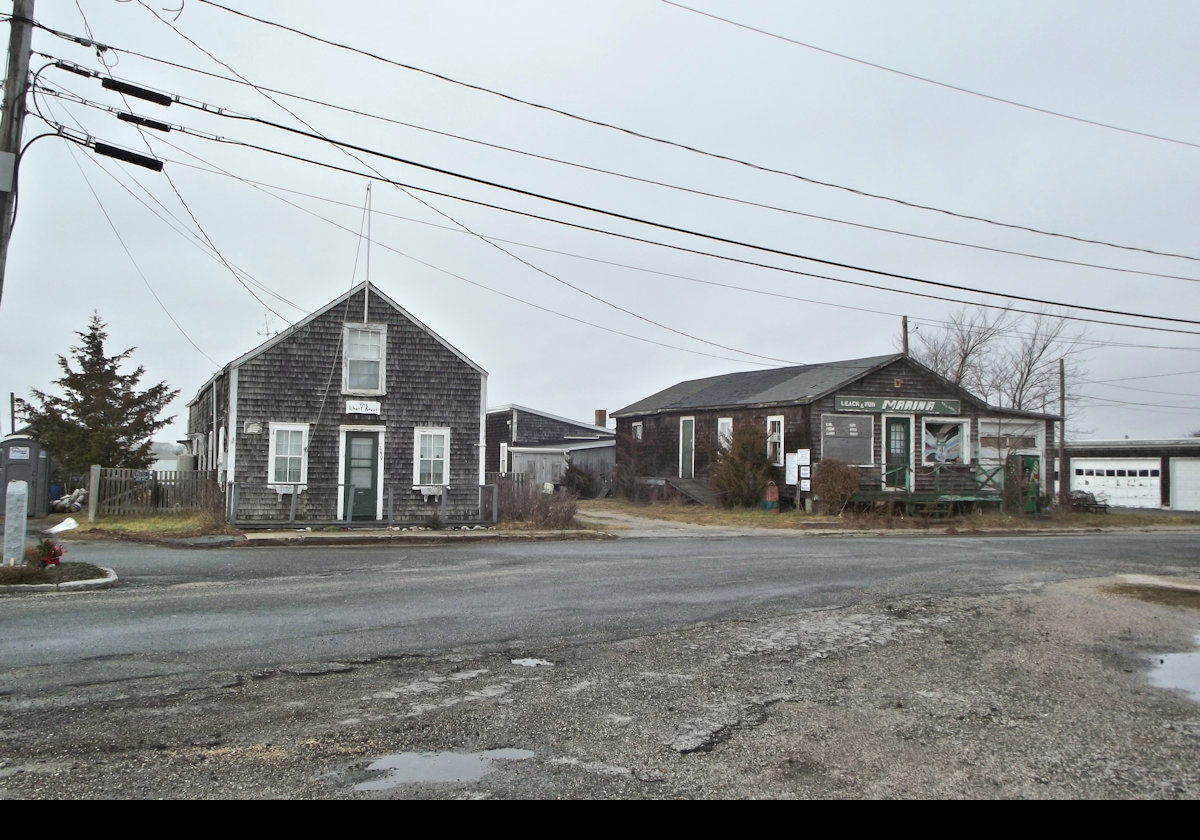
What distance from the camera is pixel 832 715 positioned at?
6297 millimetres

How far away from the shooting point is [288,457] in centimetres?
2309

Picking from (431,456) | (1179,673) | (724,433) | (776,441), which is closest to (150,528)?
(431,456)

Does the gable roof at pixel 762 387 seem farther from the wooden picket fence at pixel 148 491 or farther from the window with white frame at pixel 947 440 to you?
the wooden picket fence at pixel 148 491

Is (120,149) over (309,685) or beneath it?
over

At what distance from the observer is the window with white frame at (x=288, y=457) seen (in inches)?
902

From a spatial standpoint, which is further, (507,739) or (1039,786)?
(507,739)

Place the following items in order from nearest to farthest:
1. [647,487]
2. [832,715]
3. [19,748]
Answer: [19,748], [832,715], [647,487]

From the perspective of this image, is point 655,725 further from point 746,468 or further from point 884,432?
point 884,432

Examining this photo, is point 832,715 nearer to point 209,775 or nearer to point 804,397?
point 209,775

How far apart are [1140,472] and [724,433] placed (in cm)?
2540

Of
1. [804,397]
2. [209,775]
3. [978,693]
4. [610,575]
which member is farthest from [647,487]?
[209,775]

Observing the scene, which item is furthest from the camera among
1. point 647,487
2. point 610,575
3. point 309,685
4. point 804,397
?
point 647,487

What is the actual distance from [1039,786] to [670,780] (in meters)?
2.00

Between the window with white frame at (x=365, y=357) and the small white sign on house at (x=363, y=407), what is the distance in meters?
0.26
